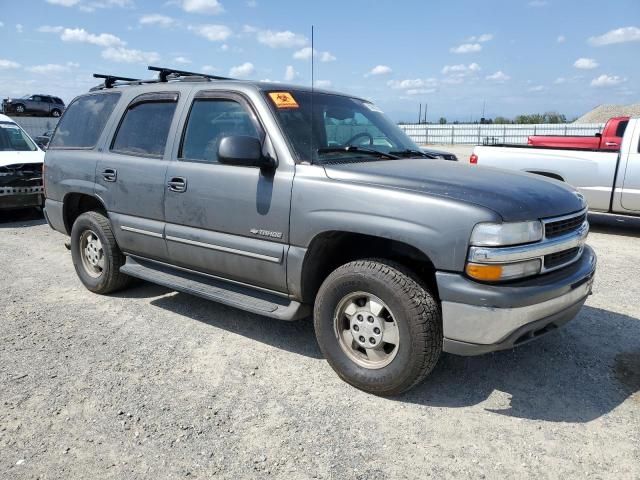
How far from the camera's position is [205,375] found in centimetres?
347

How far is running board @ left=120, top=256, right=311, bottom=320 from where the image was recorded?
11.6 feet

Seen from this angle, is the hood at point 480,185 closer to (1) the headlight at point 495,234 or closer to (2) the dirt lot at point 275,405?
(1) the headlight at point 495,234

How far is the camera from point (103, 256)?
4949mm

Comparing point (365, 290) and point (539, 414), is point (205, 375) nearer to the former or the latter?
point (365, 290)

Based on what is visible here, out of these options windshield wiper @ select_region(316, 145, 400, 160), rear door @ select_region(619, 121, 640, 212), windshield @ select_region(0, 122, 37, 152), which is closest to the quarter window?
windshield wiper @ select_region(316, 145, 400, 160)

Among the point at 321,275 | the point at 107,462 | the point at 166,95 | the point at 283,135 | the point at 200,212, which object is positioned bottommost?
the point at 107,462

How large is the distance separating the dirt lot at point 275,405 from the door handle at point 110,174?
1.19 metres

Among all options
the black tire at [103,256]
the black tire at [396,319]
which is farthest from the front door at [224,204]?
the black tire at [103,256]

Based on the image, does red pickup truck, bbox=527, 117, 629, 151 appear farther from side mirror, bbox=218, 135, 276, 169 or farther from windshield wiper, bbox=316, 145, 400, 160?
side mirror, bbox=218, 135, 276, 169

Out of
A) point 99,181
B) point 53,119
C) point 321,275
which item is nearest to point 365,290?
point 321,275

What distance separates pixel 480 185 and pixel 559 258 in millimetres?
648

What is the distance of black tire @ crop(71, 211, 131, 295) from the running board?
189mm

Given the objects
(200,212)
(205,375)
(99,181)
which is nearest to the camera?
(205,375)

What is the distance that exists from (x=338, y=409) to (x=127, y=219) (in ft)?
8.51
